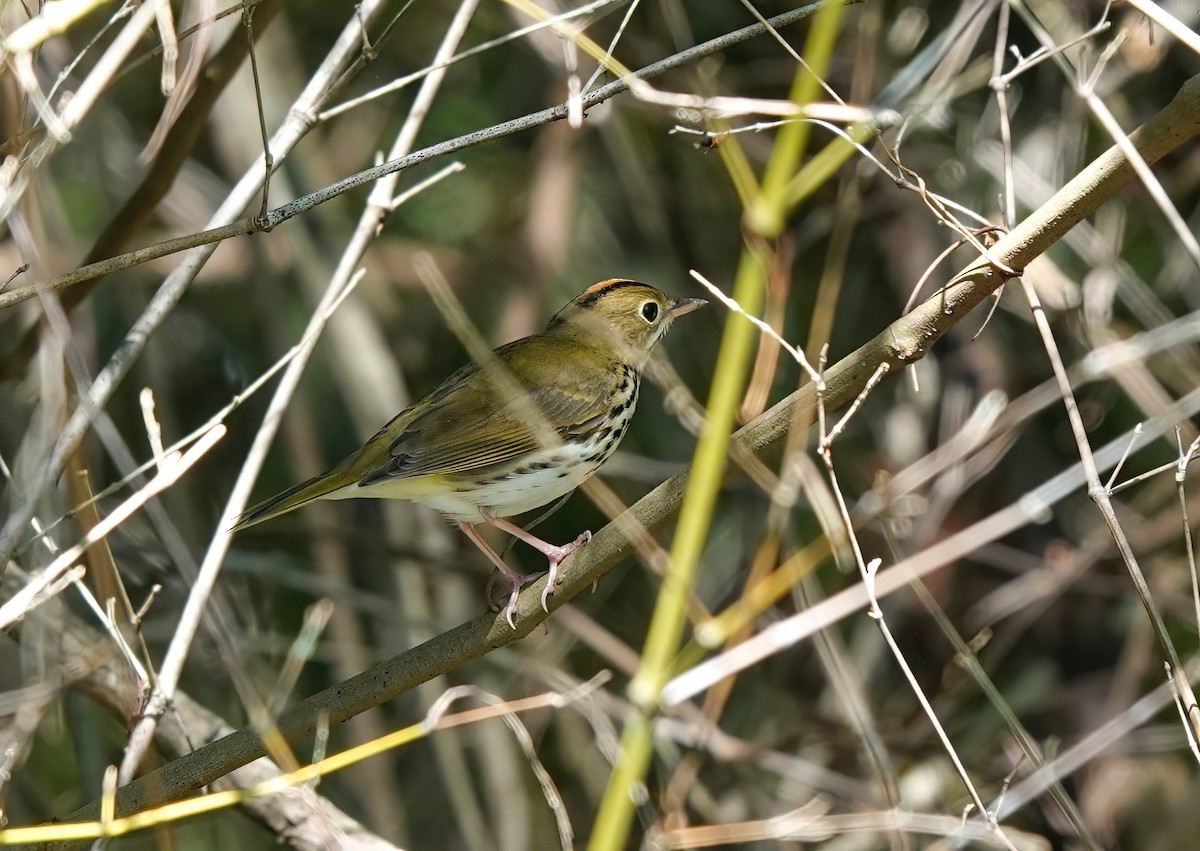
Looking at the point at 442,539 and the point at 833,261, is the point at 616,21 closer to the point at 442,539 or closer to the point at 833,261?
the point at 833,261

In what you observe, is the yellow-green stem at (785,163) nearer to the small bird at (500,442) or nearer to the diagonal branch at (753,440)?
the diagonal branch at (753,440)

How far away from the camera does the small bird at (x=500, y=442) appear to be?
3.56m

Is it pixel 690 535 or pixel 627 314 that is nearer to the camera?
pixel 690 535

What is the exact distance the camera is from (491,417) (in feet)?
12.5

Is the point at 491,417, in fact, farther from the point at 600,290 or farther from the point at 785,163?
the point at 785,163

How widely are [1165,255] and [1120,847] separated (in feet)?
6.74

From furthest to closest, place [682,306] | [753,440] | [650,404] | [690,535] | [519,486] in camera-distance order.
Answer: [650,404]
[682,306]
[519,486]
[753,440]
[690,535]

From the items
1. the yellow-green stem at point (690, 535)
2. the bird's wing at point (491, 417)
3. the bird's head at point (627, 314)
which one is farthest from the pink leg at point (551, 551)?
the yellow-green stem at point (690, 535)

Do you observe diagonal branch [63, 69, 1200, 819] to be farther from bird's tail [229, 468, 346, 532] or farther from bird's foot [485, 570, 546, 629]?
bird's tail [229, 468, 346, 532]

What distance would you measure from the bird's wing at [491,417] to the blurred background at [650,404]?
719 mm

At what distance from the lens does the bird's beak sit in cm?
406

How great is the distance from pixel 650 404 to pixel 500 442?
183cm

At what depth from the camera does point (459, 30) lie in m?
3.12

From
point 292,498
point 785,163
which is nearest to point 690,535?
point 785,163
